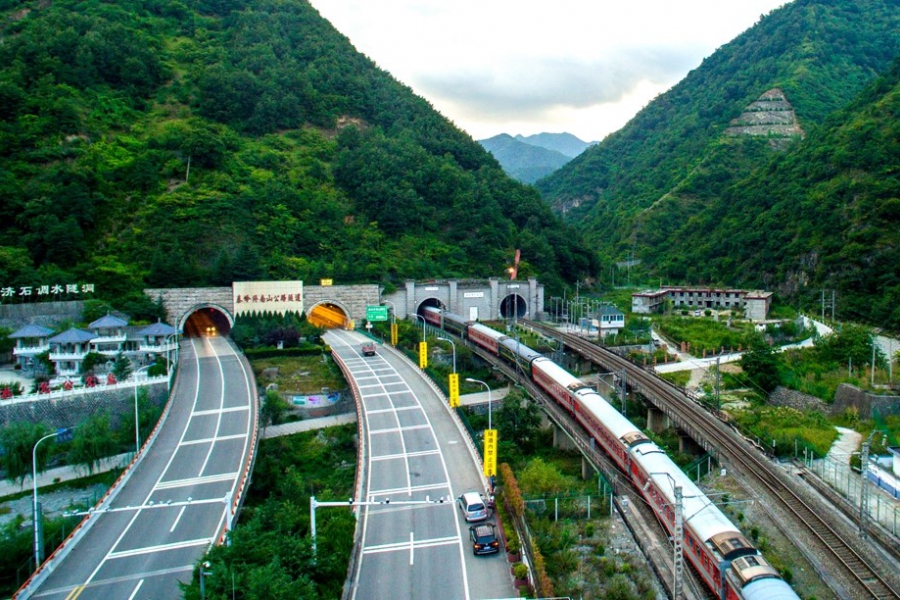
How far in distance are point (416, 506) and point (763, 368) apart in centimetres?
2720

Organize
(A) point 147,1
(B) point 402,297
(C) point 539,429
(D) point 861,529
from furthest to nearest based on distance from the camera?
(A) point 147,1 → (B) point 402,297 → (C) point 539,429 → (D) point 861,529

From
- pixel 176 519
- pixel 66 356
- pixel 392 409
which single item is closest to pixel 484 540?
pixel 176 519

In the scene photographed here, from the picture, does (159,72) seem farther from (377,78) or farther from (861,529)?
(861,529)

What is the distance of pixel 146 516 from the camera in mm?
21891

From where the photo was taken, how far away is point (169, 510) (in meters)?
22.3

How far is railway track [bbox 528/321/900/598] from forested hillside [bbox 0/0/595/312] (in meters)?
32.0

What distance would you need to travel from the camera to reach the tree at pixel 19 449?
2711cm

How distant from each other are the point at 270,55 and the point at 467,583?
302 ft

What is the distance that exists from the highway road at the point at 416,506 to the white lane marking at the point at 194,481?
5.81m

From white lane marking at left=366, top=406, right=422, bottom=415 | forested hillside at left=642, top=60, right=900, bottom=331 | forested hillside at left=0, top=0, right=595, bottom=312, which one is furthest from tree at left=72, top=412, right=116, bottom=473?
forested hillside at left=642, top=60, right=900, bottom=331

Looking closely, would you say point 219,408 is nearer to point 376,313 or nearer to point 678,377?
point 376,313

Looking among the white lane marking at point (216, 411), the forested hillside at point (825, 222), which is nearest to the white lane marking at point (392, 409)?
the white lane marking at point (216, 411)

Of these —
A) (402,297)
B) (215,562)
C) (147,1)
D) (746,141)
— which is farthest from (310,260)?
(746,141)

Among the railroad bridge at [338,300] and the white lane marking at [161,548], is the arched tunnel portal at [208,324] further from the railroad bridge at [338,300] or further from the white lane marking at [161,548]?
the white lane marking at [161,548]
